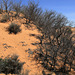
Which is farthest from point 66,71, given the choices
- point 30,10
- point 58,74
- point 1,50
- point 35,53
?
point 30,10

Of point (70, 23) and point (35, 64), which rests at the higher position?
point (70, 23)

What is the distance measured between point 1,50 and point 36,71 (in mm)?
2933

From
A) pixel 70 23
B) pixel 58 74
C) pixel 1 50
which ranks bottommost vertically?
pixel 58 74

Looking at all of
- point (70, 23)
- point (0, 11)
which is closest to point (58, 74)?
point (70, 23)

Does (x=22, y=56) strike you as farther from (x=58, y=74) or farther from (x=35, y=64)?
(x=58, y=74)

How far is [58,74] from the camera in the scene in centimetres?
498

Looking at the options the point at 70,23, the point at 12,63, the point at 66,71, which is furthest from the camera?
the point at 70,23

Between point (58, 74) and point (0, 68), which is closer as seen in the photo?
point (0, 68)

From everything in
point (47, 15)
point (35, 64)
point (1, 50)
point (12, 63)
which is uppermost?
point (47, 15)

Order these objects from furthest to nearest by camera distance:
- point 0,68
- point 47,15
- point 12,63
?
point 47,15 < point 12,63 < point 0,68

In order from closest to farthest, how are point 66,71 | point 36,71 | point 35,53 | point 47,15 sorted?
point 36,71, point 66,71, point 35,53, point 47,15

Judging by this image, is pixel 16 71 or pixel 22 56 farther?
pixel 22 56

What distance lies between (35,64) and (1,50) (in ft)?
8.63

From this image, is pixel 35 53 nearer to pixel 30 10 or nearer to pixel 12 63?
pixel 12 63
